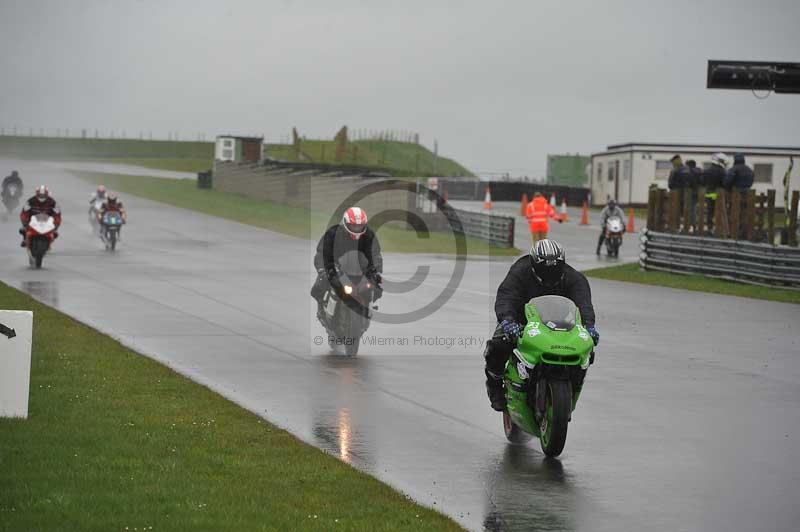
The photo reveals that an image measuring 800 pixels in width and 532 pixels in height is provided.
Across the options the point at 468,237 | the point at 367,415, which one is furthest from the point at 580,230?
the point at 367,415

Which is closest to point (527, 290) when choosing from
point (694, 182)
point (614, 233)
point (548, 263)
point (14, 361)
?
point (548, 263)

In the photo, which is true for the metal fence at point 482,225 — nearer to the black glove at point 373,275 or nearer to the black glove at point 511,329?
the black glove at point 373,275

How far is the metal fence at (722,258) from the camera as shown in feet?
88.8

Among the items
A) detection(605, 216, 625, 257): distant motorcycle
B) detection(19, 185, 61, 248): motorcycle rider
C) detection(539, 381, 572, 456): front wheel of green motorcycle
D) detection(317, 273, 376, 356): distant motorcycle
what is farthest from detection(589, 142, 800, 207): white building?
detection(539, 381, 572, 456): front wheel of green motorcycle

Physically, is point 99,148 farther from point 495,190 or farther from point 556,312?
point 556,312

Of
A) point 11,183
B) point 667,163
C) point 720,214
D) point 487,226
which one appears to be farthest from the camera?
point 667,163

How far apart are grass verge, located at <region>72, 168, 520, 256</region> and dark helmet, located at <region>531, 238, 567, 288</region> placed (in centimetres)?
2864

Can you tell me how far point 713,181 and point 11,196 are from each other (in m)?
30.8

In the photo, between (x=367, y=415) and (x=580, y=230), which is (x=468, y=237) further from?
(x=367, y=415)

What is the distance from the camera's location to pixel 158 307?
21250 mm

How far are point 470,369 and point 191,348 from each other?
3.58m

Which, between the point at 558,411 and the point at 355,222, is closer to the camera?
the point at 558,411

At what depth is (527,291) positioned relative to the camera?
10.5m

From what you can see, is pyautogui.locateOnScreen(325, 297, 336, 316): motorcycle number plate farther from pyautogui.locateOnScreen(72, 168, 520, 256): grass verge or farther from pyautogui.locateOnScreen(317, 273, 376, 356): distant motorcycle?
pyautogui.locateOnScreen(72, 168, 520, 256): grass verge
